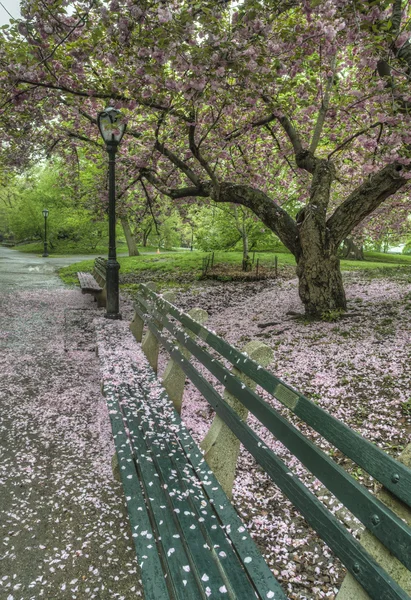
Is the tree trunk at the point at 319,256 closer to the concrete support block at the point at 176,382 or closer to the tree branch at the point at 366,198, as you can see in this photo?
the tree branch at the point at 366,198

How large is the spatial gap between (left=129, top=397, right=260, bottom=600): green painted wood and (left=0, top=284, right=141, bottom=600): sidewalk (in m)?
0.47

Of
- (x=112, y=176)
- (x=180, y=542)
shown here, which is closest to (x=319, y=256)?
(x=112, y=176)

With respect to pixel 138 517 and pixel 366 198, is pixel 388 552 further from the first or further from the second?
pixel 366 198

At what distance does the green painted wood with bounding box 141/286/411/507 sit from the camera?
1.22 m

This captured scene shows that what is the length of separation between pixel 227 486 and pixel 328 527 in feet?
4.48

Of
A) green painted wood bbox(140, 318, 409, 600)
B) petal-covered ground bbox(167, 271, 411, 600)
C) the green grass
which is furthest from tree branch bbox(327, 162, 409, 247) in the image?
the green grass

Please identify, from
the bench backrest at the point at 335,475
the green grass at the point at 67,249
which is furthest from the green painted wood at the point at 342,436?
the green grass at the point at 67,249

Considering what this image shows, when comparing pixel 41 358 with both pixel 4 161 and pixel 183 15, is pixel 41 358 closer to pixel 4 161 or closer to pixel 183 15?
pixel 183 15

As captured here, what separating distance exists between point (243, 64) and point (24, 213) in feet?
125

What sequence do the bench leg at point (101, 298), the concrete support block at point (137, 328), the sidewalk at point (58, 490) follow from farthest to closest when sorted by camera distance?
the bench leg at point (101, 298) → the concrete support block at point (137, 328) → the sidewalk at point (58, 490)

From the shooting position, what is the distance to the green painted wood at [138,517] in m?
1.80

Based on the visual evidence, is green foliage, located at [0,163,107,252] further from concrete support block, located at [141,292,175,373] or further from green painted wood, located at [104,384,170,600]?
green painted wood, located at [104,384,170,600]

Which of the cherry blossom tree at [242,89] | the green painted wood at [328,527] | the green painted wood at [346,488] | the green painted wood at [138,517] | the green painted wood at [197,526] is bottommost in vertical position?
the green painted wood at [138,517]

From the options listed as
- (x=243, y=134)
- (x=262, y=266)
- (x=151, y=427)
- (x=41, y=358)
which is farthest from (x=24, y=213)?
(x=151, y=427)
